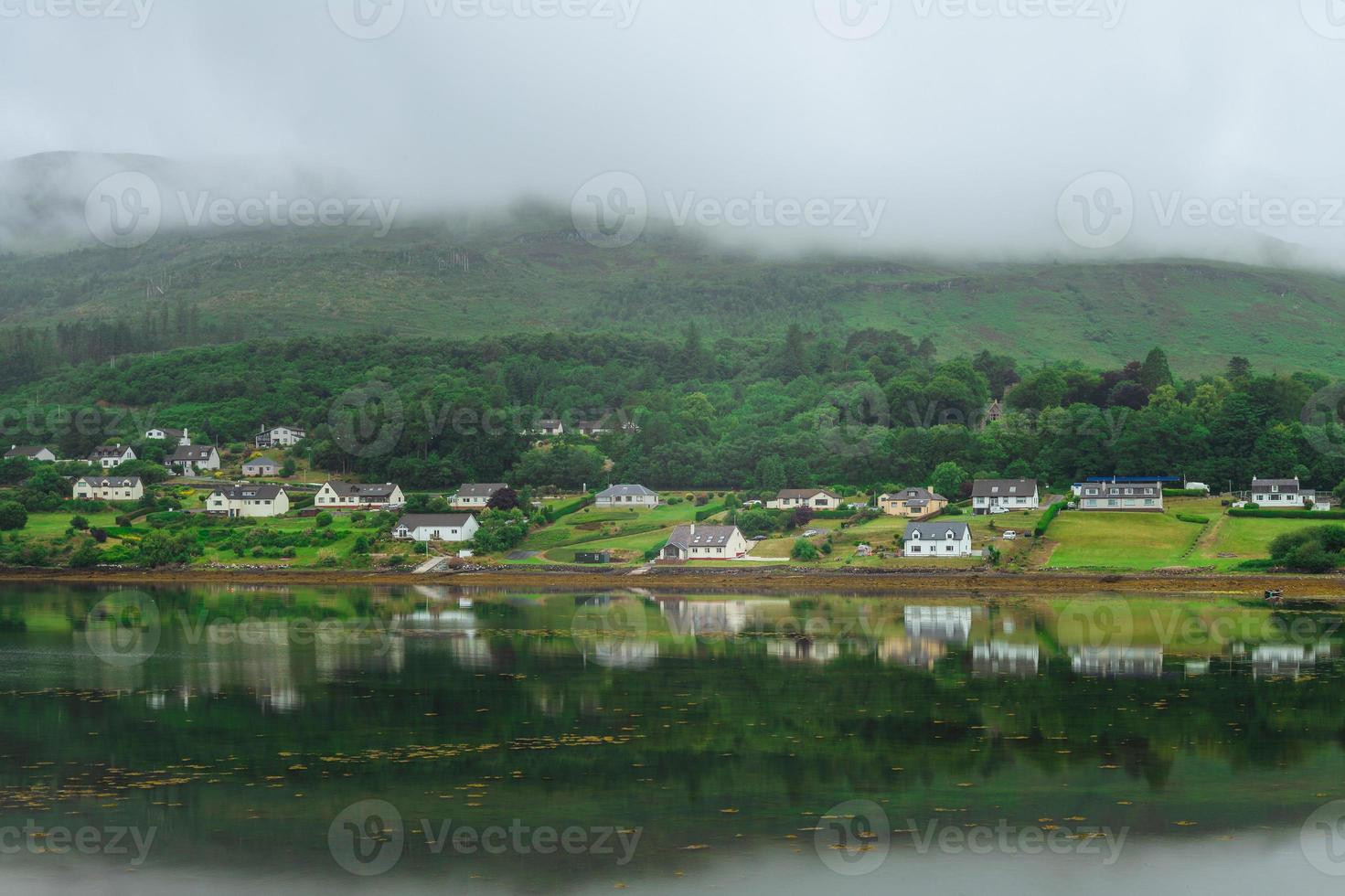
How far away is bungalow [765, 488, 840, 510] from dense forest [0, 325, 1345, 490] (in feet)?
14.8

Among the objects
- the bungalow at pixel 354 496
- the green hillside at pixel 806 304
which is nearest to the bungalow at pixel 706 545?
the bungalow at pixel 354 496

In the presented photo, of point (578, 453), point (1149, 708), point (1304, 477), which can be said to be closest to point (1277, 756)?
point (1149, 708)

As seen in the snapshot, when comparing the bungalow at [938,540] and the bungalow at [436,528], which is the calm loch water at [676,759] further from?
the bungalow at [436,528]

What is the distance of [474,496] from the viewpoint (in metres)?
81.1

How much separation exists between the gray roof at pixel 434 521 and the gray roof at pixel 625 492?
10.3m

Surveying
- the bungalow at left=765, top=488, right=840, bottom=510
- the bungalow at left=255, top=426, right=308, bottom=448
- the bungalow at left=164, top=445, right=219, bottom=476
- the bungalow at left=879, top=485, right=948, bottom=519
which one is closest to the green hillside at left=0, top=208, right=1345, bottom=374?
the bungalow at left=255, top=426, right=308, bottom=448

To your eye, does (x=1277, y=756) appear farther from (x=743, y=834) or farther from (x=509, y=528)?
A: (x=509, y=528)

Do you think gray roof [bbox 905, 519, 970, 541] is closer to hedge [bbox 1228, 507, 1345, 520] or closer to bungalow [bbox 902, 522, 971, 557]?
bungalow [bbox 902, 522, 971, 557]

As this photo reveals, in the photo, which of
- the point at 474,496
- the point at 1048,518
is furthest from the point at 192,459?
the point at 1048,518

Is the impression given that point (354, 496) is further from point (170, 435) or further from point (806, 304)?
point (806, 304)

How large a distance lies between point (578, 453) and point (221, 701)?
5622cm

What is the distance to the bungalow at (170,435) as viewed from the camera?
4008 inches

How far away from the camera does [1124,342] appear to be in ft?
520

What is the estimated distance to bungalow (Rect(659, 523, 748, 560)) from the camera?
65312 millimetres
